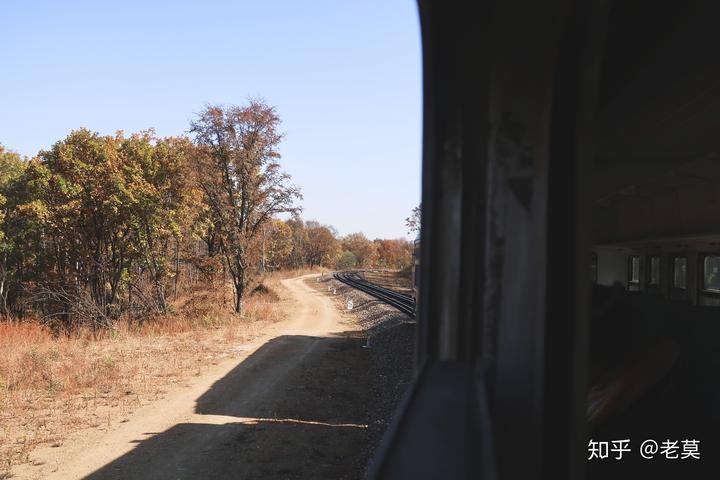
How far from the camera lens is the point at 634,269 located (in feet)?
41.8

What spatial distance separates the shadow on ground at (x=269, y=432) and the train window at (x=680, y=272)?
632 centimetres

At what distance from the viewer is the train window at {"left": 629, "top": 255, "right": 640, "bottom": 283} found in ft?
40.9

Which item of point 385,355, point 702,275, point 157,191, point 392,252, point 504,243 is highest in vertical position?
point 157,191

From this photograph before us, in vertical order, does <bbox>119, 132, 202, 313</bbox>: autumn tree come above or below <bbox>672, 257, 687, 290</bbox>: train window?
above

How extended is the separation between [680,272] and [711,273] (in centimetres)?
124

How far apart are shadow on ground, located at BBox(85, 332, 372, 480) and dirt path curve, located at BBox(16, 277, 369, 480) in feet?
0.05

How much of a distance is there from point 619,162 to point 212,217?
20.4m

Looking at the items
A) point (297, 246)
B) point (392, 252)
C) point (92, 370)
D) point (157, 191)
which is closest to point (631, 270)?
point (92, 370)

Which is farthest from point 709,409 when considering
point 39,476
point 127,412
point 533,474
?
point 127,412

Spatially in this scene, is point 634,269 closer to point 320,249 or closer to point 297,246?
point 297,246

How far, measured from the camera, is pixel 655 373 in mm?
4500

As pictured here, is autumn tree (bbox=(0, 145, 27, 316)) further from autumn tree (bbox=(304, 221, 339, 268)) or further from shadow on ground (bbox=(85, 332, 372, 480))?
autumn tree (bbox=(304, 221, 339, 268))

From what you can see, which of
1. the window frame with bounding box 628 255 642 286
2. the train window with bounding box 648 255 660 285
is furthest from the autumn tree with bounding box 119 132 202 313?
the train window with bounding box 648 255 660 285

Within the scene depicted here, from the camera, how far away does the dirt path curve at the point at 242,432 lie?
778cm
